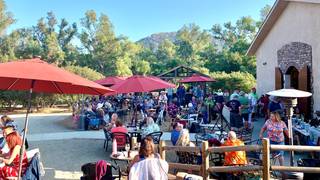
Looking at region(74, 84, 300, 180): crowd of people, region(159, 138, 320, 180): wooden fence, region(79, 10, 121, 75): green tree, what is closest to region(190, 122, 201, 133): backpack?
region(74, 84, 300, 180): crowd of people

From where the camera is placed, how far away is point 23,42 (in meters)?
55.1

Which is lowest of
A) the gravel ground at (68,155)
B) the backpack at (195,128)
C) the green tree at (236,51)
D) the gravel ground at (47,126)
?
the gravel ground at (68,155)

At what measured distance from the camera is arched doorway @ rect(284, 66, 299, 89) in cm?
1639

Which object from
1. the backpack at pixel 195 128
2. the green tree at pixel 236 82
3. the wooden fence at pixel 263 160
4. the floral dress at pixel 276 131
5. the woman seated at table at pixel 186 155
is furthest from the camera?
the green tree at pixel 236 82

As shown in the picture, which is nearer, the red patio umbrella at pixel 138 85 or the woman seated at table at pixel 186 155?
the woman seated at table at pixel 186 155

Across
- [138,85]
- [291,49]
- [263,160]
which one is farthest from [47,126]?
[263,160]

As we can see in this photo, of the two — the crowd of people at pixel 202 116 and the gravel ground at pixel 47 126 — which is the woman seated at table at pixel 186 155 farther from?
→ the gravel ground at pixel 47 126

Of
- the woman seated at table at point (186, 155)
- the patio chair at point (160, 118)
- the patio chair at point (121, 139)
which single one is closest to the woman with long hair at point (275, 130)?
the woman seated at table at point (186, 155)

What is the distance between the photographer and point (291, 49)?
51.8ft

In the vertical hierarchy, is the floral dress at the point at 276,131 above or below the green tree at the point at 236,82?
below

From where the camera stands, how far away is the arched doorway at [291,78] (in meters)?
16.4

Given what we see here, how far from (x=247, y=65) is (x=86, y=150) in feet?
106

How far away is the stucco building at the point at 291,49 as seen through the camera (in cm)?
1413

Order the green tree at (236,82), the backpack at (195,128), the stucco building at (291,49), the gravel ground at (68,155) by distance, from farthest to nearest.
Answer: the green tree at (236,82), the backpack at (195,128), the stucco building at (291,49), the gravel ground at (68,155)
